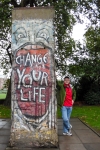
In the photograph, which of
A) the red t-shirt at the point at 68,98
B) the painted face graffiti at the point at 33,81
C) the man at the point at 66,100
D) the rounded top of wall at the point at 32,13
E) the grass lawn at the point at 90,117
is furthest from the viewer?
the grass lawn at the point at 90,117

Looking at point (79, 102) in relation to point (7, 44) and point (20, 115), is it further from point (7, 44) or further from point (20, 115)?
point (20, 115)

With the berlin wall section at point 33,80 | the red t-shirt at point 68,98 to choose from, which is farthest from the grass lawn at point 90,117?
the berlin wall section at point 33,80

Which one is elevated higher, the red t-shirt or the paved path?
the red t-shirt

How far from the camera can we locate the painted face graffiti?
6750 mm

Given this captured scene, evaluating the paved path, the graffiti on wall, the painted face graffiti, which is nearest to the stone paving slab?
the paved path

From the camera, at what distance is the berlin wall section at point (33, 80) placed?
21.8 feet

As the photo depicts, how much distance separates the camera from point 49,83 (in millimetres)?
6773

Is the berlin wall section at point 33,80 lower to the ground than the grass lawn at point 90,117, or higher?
higher

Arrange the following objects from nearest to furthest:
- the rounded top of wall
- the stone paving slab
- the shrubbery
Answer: the stone paving slab, the rounded top of wall, the shrubbery

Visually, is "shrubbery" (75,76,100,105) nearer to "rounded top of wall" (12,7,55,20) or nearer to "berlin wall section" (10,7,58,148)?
"berlin wall section" (10,7,58,148)

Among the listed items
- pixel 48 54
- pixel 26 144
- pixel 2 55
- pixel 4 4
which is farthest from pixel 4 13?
pixel 26 144

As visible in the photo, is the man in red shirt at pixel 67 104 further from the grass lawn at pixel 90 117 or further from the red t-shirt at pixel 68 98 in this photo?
the grass lawn at pixel 90 117

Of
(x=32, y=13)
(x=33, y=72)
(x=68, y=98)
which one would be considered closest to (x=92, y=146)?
(x=68, y=98)

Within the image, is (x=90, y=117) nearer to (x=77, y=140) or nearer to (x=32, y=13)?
(x=77, y=140)
